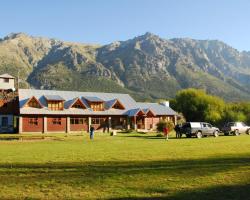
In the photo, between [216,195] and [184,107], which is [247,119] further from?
[216,195]

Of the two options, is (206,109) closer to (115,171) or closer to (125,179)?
(115,171)

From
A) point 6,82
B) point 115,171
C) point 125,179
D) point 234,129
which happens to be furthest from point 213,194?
point 6,82

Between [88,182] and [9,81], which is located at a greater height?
[9,81]

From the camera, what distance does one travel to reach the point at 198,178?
14336mm

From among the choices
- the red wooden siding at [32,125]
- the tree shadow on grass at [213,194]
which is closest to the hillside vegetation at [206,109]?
the red wooden siding at [32,125]

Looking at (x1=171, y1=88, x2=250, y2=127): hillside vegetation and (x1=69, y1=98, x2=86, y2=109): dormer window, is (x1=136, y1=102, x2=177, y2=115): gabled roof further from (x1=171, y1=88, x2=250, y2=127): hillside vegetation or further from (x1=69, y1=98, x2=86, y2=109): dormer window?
(x1=69, y1=98, x2=86, y2=109): dormer window

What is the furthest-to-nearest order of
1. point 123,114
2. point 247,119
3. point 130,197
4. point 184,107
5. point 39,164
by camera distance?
point 184,107, point 247,119, point 123,114, point 39,164, point 130,197

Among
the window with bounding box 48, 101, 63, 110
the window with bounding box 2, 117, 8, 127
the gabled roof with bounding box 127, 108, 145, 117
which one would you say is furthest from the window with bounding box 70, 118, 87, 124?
the window with bounding box 2, 117, 8, 127

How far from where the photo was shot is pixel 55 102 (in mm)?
64062

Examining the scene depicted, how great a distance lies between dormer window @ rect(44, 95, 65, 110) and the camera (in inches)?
2493

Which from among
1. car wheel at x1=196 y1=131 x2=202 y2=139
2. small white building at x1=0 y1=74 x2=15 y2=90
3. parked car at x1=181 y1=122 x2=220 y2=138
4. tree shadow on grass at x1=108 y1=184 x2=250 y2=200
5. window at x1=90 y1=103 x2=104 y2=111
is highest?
small white building at x1=0 y1=74 x2=15 y2=90

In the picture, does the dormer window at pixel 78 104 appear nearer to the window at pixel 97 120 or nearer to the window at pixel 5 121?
the window at pixel 97 120

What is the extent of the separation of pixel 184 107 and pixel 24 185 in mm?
78240

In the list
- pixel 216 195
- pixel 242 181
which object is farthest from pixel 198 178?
pixel 216 195
